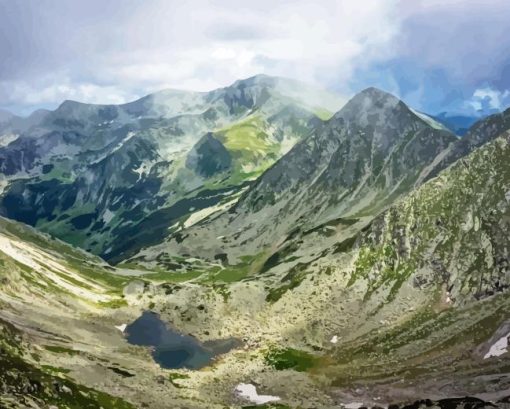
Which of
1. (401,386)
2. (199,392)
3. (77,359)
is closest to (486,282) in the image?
(401,386)

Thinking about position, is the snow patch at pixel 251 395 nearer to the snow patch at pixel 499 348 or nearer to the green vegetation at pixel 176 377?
the green vegetation at pixel 176 377

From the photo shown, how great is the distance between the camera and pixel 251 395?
15025 cm

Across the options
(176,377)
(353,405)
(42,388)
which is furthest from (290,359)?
(42,388)

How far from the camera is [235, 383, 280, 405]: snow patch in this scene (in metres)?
147

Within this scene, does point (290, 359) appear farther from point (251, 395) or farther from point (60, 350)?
point (60, 350)

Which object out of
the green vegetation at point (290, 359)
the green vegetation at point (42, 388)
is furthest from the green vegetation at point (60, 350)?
the green vegetation at point (290, 359)

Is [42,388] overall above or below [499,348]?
below

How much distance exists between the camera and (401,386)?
148625 millimetres

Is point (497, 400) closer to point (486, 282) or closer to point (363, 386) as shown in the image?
point (363, 386)

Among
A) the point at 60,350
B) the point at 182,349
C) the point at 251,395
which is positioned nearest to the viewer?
the point at 251,395

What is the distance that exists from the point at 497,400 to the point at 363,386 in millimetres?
32390

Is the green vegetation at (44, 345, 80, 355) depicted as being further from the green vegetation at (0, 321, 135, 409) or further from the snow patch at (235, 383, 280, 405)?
the snow patch at (235, 383, 280, 405)

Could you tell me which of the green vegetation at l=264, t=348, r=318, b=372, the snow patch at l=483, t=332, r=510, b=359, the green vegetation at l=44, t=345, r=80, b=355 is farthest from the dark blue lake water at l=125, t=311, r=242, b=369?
the snow patch at l=483, t=332, r=510, b=359

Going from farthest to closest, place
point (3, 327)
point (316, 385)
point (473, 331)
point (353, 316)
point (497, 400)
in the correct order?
point (353, 316) < point (473, 331) < point (316, 385) < point (3, 327) < point (497, 400)
